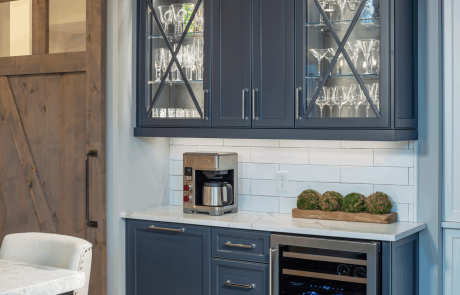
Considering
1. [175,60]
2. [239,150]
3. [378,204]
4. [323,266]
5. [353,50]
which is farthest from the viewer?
[239,150]

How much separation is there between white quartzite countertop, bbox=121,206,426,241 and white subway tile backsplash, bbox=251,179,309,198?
137 mm

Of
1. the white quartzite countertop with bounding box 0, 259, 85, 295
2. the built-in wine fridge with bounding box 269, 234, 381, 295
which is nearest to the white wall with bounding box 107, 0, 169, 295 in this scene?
the built-in wine fridge with bounding box 269, 234, 381, 295

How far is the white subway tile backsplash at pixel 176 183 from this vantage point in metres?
3.73

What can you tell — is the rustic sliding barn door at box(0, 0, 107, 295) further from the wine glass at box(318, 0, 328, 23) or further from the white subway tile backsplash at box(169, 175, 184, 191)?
the wine glass at box(318, 0, 328, 23)

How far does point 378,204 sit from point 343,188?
0.32 m

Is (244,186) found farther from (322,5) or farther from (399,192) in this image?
(322,5)

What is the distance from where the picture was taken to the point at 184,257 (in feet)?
10.2

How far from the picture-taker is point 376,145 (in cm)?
310

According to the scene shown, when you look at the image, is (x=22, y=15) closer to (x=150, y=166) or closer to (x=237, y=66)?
(x=150, y=166)

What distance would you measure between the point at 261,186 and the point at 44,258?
167 centimetres

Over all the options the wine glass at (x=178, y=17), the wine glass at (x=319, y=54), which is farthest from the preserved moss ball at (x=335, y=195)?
the wine glass at (x=178, y=17)

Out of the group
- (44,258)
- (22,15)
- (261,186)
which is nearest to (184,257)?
(261,186)

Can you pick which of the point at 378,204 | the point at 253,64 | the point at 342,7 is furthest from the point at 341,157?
the point at 342,7

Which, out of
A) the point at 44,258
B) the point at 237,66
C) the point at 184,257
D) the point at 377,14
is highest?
the point at 377,14
